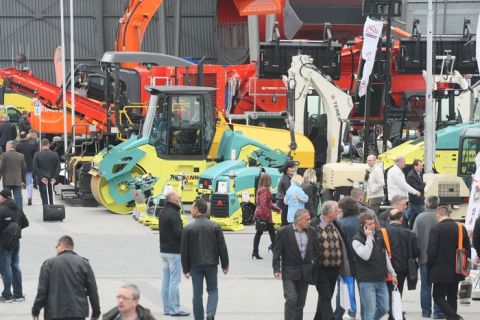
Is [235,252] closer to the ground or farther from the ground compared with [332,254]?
closer to the ground

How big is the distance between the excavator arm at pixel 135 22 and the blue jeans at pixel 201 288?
2736cm

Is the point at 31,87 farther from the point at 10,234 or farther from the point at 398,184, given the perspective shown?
the point at 10,234

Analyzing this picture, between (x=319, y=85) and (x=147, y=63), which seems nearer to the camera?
(x=319, y=85)

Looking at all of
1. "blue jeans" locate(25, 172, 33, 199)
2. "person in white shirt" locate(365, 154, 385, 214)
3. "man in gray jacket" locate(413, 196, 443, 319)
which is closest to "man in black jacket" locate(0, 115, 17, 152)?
"blue jeans" locate(25, 172, 33, 199)

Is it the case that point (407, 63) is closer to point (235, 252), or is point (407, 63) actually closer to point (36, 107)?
point (36, 107)

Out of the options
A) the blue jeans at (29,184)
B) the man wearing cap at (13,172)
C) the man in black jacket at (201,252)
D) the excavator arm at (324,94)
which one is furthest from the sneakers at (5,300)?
the excavator arm at (324,94)

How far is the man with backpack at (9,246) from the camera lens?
57.2ft

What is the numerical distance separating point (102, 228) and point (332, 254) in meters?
11.3

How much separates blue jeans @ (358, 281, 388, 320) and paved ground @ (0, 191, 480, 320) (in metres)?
1.57

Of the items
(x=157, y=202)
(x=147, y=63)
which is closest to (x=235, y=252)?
(x=157, y=202)

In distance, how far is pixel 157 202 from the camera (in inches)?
1028

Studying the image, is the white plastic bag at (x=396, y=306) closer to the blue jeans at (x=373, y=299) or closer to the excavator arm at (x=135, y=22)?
the blue jeans at (x=373, y=299)

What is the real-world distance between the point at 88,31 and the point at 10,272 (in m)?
43.4

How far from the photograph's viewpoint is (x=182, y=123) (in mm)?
28625
